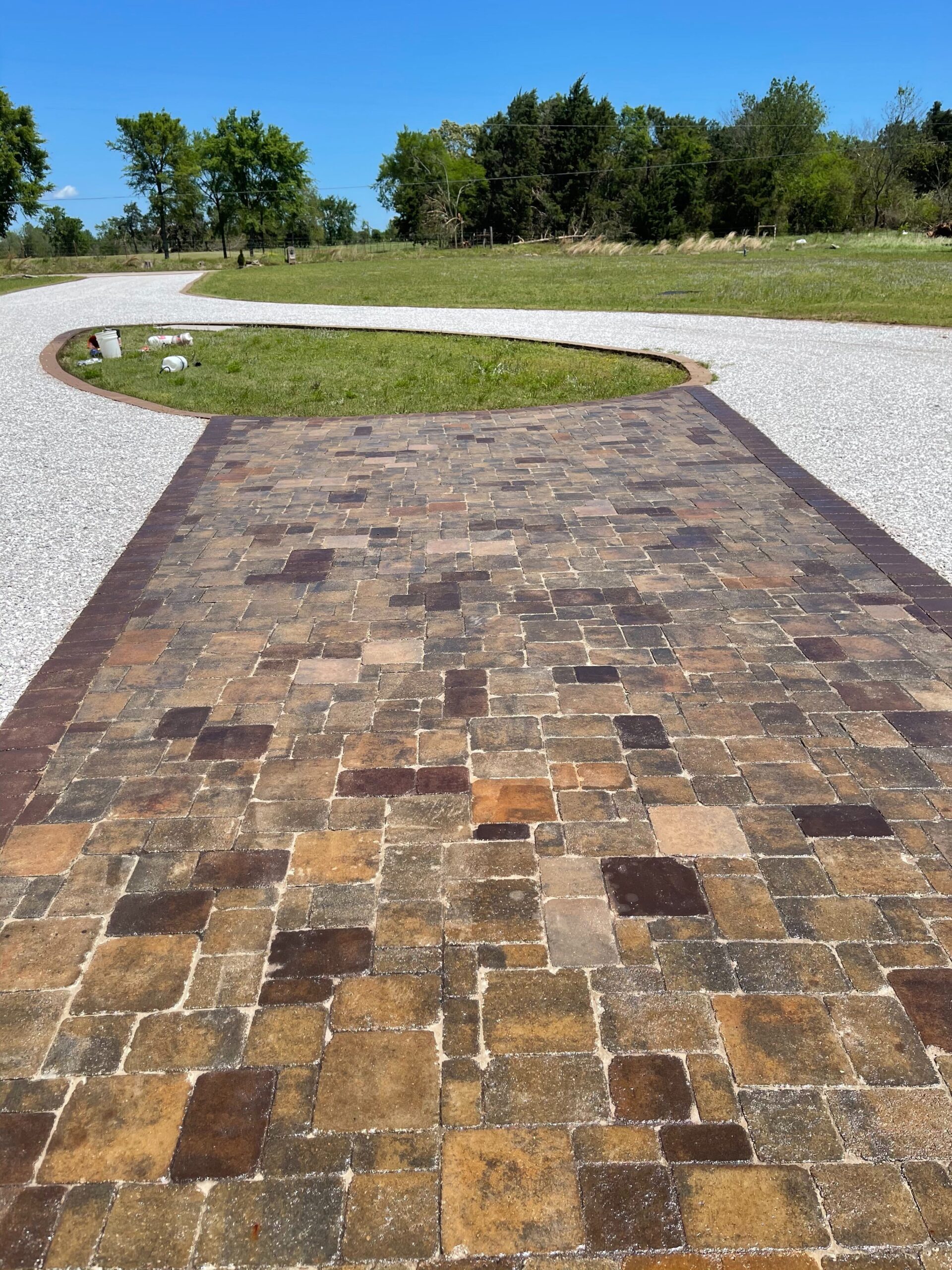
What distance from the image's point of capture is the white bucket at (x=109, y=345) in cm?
1337

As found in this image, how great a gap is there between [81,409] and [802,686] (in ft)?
31.2

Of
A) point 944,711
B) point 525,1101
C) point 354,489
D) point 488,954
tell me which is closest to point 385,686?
point 488,954

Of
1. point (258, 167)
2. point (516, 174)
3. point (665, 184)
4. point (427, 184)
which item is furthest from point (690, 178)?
point (258, 167)

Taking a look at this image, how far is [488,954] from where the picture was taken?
262 cm

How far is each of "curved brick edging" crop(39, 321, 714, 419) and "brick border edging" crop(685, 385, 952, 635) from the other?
237 centimetres

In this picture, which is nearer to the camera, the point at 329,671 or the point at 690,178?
the point at 329,671

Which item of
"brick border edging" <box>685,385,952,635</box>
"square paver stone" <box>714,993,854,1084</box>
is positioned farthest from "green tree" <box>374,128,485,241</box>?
"square paver stone" <box>714,993,854,1084</box>

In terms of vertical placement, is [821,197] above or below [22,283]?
above

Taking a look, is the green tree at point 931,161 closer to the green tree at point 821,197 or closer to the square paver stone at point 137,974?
the green tree at point 821,197

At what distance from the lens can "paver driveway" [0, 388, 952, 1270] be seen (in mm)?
1999

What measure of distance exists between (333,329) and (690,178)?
4333 centimetres

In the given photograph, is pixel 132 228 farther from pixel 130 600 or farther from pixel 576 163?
pixel 130 600

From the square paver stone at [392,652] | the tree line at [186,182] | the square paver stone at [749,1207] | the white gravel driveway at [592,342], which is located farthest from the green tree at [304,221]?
the square paver stone at [749,1207]

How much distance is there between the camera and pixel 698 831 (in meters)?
3.12
